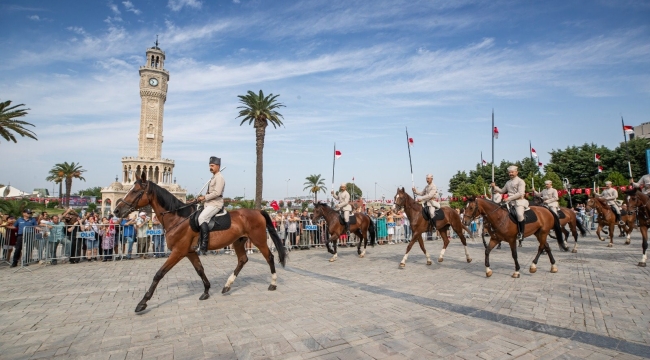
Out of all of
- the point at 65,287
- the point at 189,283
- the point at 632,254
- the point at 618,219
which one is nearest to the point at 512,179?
the point at 632,254

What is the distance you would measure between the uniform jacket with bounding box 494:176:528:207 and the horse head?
900 cm

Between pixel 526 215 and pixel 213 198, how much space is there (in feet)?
28.2

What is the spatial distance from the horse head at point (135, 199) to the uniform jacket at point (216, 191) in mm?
1247

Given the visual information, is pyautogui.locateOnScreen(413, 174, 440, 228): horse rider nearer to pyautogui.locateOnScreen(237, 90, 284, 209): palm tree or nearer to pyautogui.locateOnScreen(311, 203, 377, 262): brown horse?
pyautogui.locateOnScreen(311, 203, 377, 262): brown horse

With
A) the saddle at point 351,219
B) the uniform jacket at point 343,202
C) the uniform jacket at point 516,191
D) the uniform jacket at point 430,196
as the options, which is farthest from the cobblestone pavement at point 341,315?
the uniform jacket at point 343,202

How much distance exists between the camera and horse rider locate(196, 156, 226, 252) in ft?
24.2

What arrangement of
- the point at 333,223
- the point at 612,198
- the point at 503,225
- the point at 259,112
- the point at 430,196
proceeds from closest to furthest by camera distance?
the point at 503,225 < the point at 430,196 < the point at 333,223 < the point at 612,198 < the point at 259,112

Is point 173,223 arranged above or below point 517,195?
below

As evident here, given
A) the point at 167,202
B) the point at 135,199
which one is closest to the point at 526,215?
the point at 167,202

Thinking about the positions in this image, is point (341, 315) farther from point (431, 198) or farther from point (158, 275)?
point (431, 198)

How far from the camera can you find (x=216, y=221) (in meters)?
7.70

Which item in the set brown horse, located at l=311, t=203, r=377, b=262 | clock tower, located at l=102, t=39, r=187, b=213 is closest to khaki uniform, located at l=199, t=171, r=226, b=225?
brown horse, located at l=311, t=203, r=377, b=262

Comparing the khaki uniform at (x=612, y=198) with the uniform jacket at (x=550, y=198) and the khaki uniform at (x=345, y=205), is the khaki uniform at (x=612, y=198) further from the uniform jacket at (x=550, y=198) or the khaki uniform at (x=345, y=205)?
the khaki uniform at (x=345, y=205)

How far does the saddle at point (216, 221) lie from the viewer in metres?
7.34
